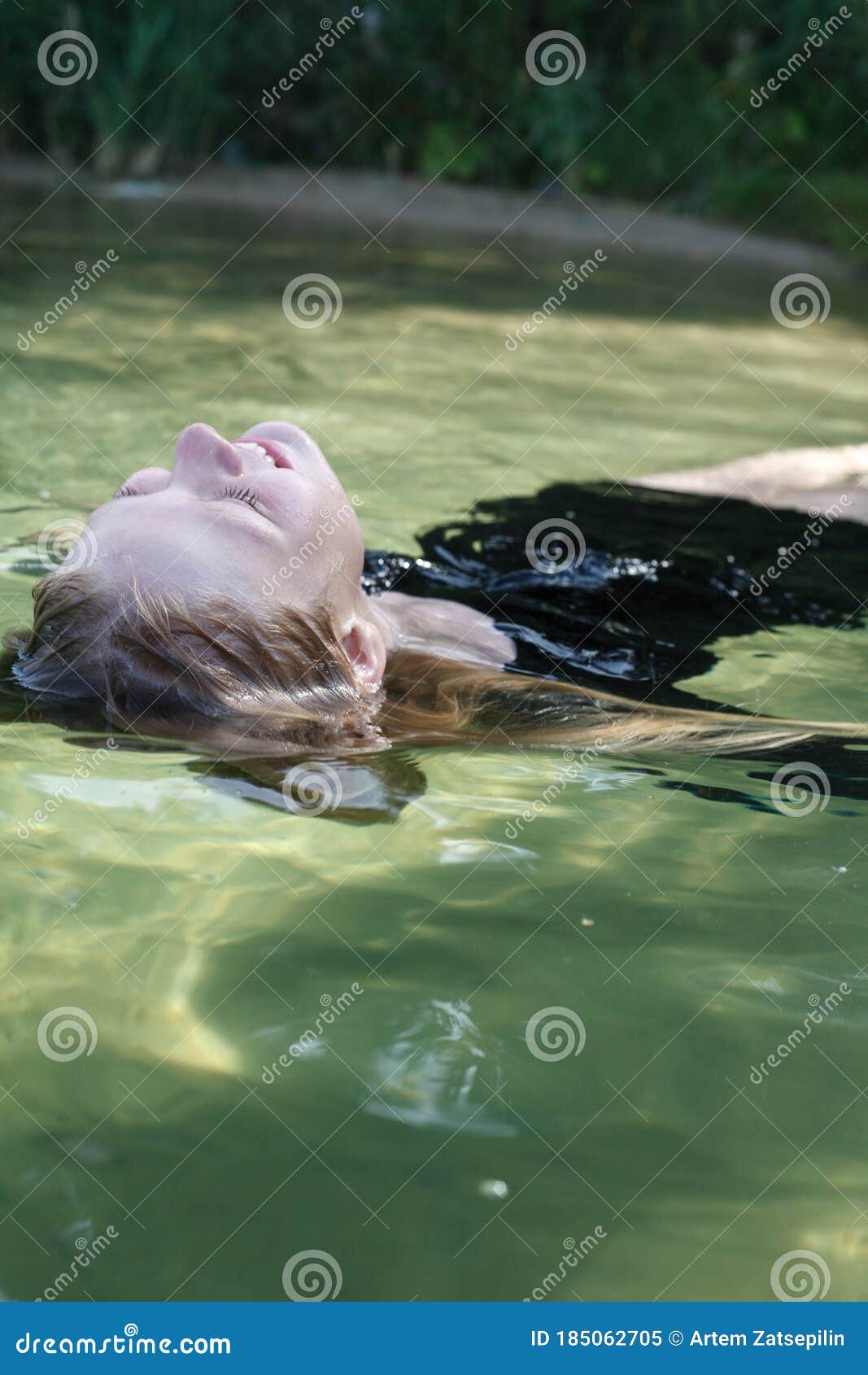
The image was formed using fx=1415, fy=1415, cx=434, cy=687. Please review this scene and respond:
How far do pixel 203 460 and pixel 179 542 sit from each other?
254 mm

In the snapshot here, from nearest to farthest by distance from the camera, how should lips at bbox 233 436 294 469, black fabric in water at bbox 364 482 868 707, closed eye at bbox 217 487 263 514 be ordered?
1. closed eye at bbox 217 487 263 514
2. lips at bbox 233 436 294 469
3. black fabric in water at bbox 364 482 868 707

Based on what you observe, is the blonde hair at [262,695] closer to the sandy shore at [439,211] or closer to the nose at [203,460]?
the nose at [203,460]

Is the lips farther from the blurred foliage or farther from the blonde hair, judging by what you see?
the blurred foliage

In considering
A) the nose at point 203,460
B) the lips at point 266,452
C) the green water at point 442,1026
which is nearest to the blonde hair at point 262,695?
the green water at point 442,1026

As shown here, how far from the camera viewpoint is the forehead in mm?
2711

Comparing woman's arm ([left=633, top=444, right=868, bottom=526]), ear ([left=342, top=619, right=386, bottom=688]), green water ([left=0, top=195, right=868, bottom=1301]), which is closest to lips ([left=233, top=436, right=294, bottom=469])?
ear ([left=342, top=619, right=386, bottom=688])

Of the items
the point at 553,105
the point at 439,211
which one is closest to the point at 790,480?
the point at 439,211

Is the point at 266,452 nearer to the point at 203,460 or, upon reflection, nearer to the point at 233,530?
the point at 203,460

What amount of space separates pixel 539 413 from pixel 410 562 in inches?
104

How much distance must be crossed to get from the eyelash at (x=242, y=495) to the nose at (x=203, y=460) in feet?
0.10

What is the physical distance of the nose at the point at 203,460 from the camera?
9.46ft

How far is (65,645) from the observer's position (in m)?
2.83

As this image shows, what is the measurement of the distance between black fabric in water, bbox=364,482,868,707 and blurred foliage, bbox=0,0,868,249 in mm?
9388

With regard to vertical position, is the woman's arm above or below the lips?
above
